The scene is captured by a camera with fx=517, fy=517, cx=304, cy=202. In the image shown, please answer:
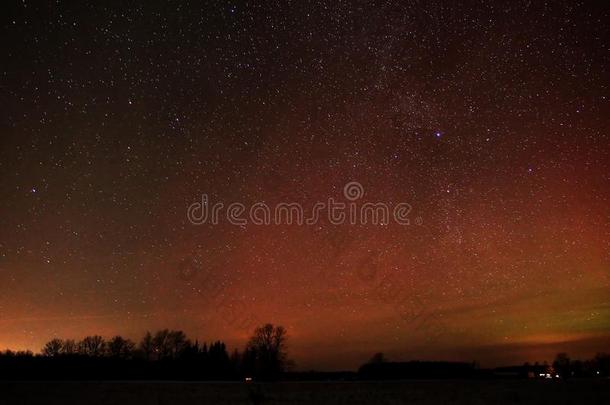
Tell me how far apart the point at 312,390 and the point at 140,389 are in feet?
9.17

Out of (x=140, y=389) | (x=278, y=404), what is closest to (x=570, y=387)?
(x=278, y=404)

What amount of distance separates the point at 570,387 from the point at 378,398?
9.95 ft

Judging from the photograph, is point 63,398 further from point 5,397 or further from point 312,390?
point 312,390

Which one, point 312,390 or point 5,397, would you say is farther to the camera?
point 5,397

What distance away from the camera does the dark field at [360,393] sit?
7.86m

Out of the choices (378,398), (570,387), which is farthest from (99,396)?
(570,387)

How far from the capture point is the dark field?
786 cm

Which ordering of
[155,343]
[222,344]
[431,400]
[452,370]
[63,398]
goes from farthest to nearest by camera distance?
[155,343] < [222,344] < [452,370] < [63,398] < [431,400]

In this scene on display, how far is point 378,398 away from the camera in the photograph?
786 cm

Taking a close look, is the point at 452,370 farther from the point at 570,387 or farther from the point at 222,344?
the point at 222,344

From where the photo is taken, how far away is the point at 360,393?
7.88 meters

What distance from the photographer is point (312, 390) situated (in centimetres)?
787

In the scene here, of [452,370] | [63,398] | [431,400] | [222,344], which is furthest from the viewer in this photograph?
[222,344]

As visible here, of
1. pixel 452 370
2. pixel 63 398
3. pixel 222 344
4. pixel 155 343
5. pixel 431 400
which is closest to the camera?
pixel 431 400
